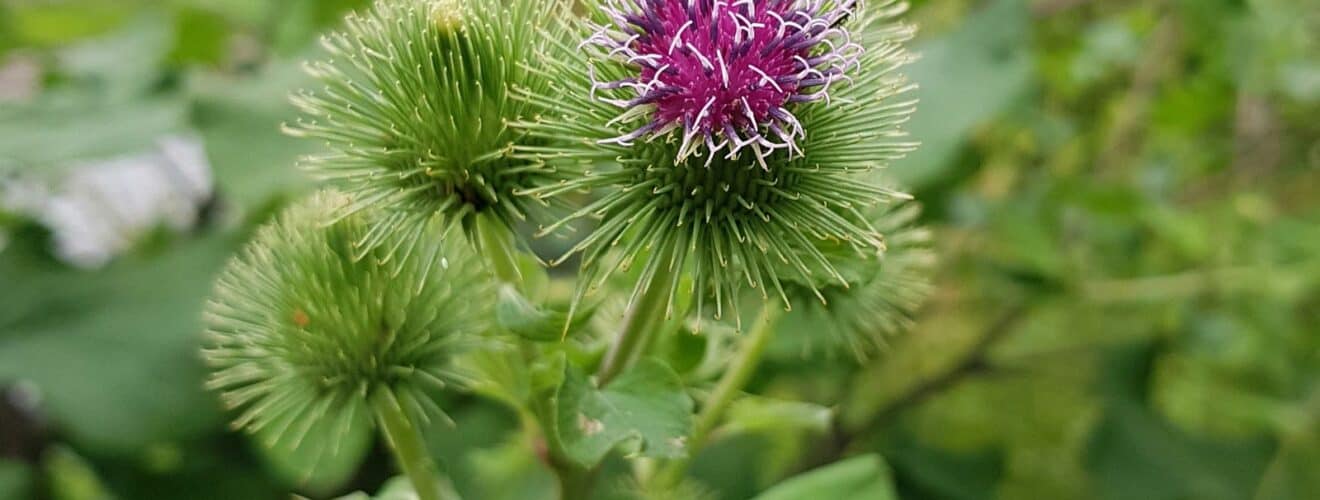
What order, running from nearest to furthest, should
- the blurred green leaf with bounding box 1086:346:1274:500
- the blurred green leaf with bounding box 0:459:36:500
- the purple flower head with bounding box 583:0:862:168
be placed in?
the purple flower head with bounding box 583:0:862:168, the blurred green leaf with bounding box 0:459:36:500, the blurred green leaf with bounding box 1086:346:1274:500

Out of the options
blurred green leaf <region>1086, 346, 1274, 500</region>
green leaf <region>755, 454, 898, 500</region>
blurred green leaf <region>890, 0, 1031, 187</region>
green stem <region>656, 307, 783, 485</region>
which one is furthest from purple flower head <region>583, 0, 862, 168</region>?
blurred green leaf <region>1086, 346, 1274, 500</region>

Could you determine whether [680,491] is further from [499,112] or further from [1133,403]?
[1133,403]

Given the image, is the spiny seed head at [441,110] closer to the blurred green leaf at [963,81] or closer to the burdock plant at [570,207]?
the burdock plant at [570,207]

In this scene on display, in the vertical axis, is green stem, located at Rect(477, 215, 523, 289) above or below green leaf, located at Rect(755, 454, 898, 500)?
above

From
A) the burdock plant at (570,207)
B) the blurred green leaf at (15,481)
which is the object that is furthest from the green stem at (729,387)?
the blurred green leaf at (15,481)

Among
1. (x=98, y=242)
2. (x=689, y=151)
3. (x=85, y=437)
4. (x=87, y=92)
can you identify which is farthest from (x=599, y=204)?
(x=98, y=242)

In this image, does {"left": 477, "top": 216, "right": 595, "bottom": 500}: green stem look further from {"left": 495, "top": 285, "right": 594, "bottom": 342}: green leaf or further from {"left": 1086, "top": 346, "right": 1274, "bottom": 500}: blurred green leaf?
{"left": 1086, "top": 346, "right": 1274, "bottom": 500}: blurred green leaf

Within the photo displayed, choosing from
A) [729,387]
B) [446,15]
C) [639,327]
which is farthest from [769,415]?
[446,15]

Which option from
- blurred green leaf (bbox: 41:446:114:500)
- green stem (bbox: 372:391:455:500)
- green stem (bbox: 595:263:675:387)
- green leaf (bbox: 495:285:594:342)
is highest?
green leaf (bbox: 495:285:594:342)
